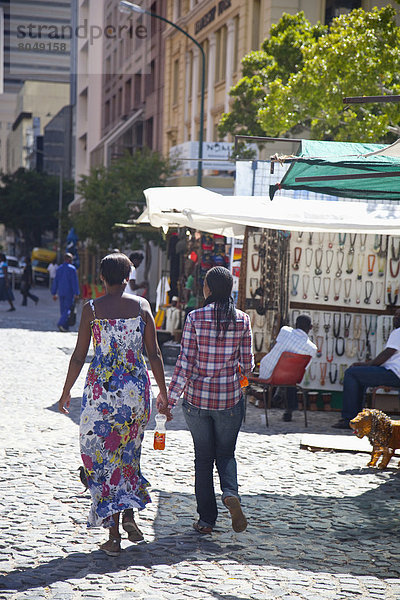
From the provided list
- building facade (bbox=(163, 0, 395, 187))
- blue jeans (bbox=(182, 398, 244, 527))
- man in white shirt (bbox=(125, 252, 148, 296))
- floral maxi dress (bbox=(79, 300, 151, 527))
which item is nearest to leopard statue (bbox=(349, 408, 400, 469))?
blue jeans (bbox=(182, 398, 244, 527))

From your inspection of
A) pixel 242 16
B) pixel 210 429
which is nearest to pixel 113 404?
pixel 210 429

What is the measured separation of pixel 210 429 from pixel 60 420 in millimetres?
4865

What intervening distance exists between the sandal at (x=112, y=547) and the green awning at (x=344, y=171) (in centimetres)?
285

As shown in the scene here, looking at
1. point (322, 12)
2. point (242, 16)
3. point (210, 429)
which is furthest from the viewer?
point (242, 16)

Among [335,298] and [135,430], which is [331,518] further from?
Answer: [335,298]

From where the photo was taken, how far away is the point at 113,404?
5820mm

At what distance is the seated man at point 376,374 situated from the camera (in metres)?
10.6

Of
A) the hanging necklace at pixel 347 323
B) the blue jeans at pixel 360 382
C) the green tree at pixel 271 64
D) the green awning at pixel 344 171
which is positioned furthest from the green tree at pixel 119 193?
the green awning at pixel 344 171

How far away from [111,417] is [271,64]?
65.6ft

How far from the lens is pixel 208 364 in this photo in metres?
6.22

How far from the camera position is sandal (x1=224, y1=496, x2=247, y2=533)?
6055 mm

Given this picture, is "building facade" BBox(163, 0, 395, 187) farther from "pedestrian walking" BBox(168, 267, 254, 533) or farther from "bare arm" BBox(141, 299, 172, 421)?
"bare arm" BBox(141, 299, 172, 421)

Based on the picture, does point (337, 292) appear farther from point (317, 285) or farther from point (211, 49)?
point (211, 49)

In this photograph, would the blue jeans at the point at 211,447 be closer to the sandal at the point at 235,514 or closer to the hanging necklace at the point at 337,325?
the sandal at the point at 235,514
